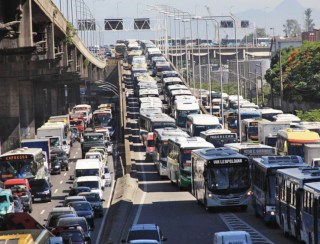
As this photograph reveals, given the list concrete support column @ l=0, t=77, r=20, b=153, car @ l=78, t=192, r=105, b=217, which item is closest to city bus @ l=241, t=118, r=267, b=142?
concrete support column @ l=0, t=77, r=20, b=153

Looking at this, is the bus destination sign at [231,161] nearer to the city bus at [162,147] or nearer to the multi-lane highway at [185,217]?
the multi-lane highway at [185,217]

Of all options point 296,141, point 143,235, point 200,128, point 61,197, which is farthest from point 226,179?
point 200,128

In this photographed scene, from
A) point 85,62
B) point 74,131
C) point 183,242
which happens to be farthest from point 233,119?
point 183,242

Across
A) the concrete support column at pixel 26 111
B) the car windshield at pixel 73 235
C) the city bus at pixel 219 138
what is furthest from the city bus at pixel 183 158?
the concrete support column at pixel 26 111

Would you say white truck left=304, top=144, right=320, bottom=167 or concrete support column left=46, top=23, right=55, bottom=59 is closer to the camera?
white truck left=304, top=144, right=320, bottom=167

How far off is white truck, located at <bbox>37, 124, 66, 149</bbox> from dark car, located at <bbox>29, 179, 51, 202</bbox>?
24.4 m

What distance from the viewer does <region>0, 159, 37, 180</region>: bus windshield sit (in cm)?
6162

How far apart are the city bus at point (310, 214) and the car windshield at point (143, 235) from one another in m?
4.25

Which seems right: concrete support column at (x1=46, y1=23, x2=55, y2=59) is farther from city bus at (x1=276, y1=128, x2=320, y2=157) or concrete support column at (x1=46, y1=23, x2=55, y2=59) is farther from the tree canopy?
the tree canopy

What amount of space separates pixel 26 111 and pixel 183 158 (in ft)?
162

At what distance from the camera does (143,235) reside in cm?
3256

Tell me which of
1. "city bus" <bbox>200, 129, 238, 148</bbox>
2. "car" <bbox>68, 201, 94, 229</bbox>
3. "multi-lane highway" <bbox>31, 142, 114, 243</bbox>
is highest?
"city bus" <bbox>200, 129, 238, 148</bbox>

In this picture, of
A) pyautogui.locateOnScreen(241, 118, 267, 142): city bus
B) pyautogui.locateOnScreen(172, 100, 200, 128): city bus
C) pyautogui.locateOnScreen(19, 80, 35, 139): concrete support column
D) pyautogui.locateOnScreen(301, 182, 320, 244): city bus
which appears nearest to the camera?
pyautogui.locateOnScreen(301, 182, 320, 244): city bus

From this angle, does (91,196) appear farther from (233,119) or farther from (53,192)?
(233,119)
